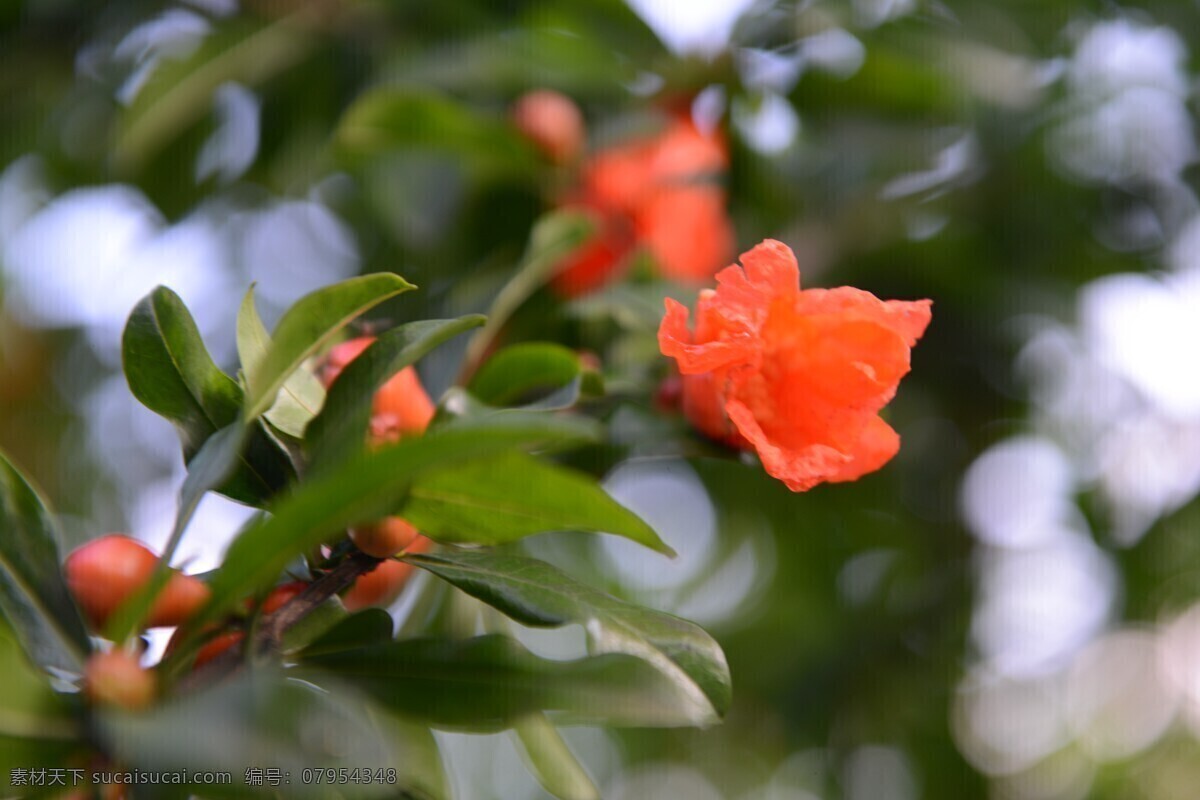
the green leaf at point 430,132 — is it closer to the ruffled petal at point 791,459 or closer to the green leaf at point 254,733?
the ruffled petal at point 791,459

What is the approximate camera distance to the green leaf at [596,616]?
2.01ft

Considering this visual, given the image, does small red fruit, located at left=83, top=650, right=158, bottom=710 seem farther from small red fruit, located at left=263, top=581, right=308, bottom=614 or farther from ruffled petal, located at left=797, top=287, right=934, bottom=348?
ruffled petal, located at left=797, top=287, right=934, bottom=348

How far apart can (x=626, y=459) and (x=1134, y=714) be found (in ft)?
5.56

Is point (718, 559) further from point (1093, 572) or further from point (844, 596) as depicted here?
point (1093, 572)

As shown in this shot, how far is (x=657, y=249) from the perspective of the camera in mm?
1322

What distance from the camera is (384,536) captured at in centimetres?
65

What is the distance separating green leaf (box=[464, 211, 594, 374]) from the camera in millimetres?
986

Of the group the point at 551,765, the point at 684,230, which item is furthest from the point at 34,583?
the point at 684,230

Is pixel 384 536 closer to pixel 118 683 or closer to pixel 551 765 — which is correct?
pixel 118 683

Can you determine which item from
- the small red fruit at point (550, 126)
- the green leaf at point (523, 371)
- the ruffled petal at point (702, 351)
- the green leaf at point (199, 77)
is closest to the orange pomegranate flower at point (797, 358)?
the ruffled petal at point (702, 351)

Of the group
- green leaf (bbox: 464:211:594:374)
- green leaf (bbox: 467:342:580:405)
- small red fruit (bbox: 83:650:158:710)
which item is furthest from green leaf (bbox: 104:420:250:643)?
green leaf (bbox: 464:211:594:374)

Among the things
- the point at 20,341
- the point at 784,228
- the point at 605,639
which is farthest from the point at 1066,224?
the point at 20,341

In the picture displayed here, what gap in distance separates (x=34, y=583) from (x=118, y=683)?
0.39ft

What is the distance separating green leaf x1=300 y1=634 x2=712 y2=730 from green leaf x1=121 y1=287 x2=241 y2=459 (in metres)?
0.16
